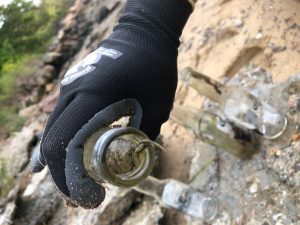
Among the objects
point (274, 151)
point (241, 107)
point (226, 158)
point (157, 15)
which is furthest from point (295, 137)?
point (157, 15)

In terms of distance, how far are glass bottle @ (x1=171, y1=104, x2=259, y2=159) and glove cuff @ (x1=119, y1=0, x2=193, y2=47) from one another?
2.45 feet

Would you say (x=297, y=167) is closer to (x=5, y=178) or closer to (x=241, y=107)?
(x=241, y=107)

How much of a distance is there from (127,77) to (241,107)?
892 mm

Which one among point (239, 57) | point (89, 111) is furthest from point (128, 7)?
point (239, 57)

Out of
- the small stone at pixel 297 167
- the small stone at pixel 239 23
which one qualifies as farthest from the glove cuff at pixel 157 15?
the small stone at pixel 239 23

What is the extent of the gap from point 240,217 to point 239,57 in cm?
97

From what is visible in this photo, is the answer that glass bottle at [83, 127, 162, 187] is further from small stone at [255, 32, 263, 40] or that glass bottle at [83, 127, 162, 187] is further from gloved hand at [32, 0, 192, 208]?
small stone at [255, 32, 263, 40]

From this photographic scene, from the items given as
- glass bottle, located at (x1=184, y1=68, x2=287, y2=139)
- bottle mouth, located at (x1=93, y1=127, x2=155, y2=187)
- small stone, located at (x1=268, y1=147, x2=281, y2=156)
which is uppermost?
bottle mouth, located at (x1=93, y1=127, x2=155, y2=187)

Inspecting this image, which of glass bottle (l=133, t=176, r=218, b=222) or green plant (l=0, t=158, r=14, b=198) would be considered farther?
green plant (l=0, t=158, r=14, b=198)

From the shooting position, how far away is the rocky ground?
1943 mm

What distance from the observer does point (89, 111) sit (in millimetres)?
1095

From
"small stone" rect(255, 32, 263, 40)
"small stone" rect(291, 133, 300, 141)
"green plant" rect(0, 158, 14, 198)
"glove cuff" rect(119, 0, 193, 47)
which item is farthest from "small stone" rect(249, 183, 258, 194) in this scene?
"green plant" rect(0, 158, 14, 198)

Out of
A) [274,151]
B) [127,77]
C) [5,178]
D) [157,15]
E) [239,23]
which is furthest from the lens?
[5,178]

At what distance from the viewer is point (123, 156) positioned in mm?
986
